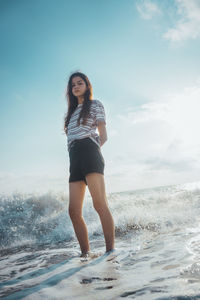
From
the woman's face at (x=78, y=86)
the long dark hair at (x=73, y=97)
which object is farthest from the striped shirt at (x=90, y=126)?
the woman's face at (x=78, y=86)

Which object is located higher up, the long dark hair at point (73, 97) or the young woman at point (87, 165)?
the long dark hair at point (73, 97)

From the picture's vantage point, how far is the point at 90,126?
2.83 meters

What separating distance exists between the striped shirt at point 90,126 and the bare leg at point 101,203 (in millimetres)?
451

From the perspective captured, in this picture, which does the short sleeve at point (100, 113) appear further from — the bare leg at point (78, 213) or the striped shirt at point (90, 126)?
the bare leg at point (78, 213)

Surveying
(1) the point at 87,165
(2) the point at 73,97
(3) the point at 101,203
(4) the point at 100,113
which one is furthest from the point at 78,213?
(2) the point at 73,97

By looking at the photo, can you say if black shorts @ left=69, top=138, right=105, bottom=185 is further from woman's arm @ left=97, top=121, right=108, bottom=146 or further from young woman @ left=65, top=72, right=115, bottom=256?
woman's arm @ left=97, top=121, right=108, bottom=146

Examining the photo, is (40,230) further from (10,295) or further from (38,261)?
(10,295)

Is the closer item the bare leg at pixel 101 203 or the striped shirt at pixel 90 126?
the bare leg at pixel 101 203

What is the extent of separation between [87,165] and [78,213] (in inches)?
24.2

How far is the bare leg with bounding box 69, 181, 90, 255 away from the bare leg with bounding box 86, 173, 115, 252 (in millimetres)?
185

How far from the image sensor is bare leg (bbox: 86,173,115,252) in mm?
2664

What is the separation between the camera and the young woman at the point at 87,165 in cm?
268

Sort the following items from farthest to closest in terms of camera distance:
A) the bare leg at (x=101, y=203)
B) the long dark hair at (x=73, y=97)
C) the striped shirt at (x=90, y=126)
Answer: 1. the long dark hair at (x=73, y=97)
2. the striped shirt at (x=90, y=126)
3. the bare leg at (x=101, y=203)

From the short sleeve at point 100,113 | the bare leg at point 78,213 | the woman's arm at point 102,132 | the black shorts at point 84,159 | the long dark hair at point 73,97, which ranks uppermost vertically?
the long dark hair at point 73,97
